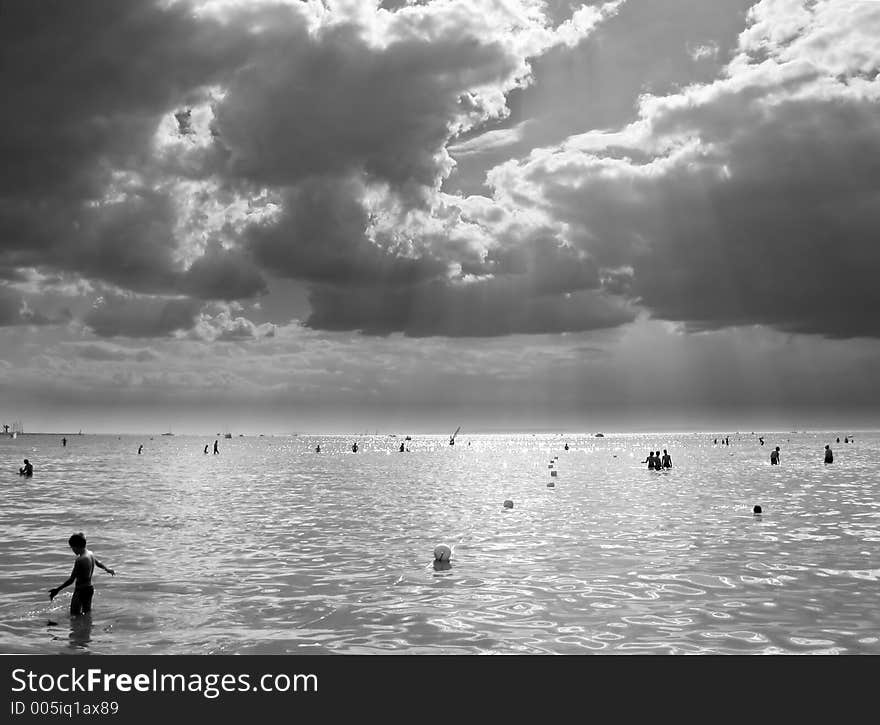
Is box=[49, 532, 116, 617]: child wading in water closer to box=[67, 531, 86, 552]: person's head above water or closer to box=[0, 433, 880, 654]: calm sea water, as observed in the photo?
box=[67, 531, 86, 552]: person's head above water

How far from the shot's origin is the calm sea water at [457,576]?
575 inches

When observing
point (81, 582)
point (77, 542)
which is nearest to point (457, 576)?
point (81, 582)

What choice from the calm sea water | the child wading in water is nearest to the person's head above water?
the child wading in water

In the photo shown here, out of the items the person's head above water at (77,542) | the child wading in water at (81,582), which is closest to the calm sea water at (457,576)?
the child wading in water at (81,582)

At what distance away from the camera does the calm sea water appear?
1460cm

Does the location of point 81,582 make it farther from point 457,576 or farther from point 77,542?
point 457,576

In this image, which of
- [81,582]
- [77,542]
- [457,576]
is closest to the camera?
[77,542]

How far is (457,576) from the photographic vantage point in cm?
2091

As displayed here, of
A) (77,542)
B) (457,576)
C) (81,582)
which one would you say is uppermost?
(77,542)

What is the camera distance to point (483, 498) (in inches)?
1838
